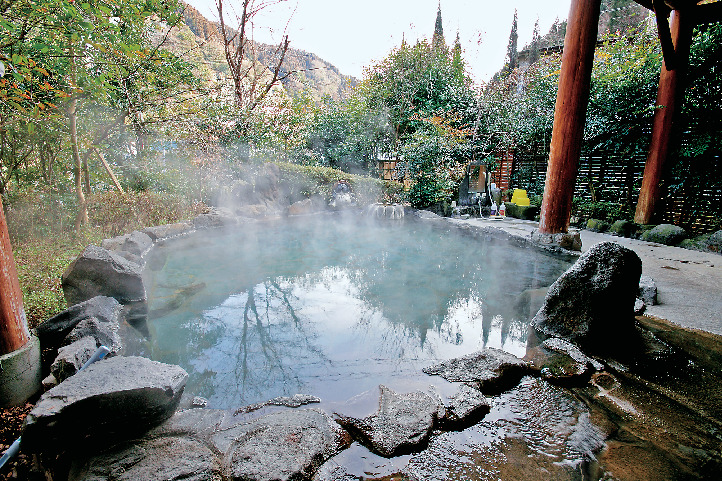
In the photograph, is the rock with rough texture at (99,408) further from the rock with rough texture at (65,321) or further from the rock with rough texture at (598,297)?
the rock with rough texture at (598,297)

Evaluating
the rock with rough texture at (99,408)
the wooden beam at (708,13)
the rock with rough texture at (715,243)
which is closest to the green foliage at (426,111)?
the wooden beam at (708,13)

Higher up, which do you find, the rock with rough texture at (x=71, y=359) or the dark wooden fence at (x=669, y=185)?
the dark wooden fence at (x=669, y=185)

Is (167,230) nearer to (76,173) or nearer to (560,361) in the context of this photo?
(76,173)

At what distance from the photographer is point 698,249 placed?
5.63 meters

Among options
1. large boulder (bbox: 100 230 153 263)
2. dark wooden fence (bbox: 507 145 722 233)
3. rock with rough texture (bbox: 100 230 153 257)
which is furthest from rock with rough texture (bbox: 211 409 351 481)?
dark wooden fence (bbox: 507 145 722 233)

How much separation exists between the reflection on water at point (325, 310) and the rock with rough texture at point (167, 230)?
0.34 meters

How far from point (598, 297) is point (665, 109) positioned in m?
6.08

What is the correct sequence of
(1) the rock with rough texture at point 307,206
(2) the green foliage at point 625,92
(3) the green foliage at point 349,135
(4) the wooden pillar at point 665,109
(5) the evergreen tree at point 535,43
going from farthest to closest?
(5) the evergreen tree at point 535,43 → (3) the green foliage at point 349,135 → (1) the rock with rough texture at point 307,206 → (2) the green foliage at point 625,92 → (4) the wooden pillar at point 665,109

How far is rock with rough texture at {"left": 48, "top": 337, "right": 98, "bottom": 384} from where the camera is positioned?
2.06 meters

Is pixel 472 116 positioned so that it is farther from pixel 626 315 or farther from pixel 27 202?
pixel 27 202

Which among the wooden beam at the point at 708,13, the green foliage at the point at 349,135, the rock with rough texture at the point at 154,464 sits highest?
the wooden beam at the point at 708,13

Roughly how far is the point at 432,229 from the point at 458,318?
5.41m

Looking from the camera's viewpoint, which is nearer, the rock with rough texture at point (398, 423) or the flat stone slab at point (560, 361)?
the rock with rough texture at point (398, 423)

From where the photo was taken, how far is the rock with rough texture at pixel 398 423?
5.28 ft
